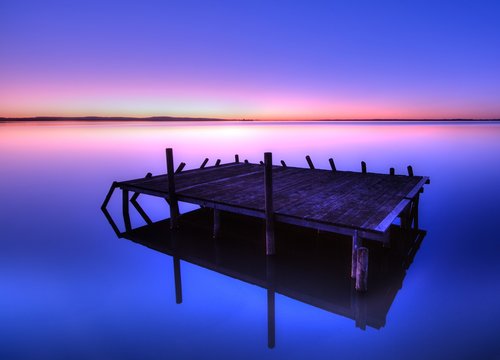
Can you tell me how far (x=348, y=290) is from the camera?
7316 mm

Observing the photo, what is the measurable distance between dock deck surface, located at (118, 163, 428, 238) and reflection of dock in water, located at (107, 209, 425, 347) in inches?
52.2

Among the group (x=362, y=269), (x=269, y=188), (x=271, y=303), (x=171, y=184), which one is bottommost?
(x=271, y=303)

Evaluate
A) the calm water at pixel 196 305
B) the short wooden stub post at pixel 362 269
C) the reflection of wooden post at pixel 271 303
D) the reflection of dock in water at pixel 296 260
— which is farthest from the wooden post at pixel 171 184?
the short wooden stub post at pixel 362 269

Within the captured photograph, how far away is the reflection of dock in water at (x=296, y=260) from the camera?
7.07 m

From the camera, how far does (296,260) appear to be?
8.91 metres

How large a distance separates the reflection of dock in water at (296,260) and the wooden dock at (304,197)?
0.47m

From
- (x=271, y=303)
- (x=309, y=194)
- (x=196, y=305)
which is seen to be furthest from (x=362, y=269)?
(x=196, y=305)

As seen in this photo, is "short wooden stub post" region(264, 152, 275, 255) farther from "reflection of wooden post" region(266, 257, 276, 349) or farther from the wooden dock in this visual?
"reflection of wooden post" region(266, 257, 276, 349)

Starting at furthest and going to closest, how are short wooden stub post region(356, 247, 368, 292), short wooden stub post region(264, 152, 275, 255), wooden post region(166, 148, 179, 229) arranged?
wooden post region(166, 148, 179, 229) → short wooden stub post region(264, 152, 275, 255) → short wooden stub post region(356, 247, 368, 292)

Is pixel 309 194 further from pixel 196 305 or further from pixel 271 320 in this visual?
pixel 196 305

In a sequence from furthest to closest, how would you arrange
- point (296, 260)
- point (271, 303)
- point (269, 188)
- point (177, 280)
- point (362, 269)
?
point (177, 280) < point (296, 260) < point (269, 188) < point (271, 303) < point (362, 269)

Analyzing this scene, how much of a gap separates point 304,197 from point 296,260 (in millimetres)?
1786

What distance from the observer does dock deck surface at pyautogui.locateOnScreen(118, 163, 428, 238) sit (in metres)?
7.64

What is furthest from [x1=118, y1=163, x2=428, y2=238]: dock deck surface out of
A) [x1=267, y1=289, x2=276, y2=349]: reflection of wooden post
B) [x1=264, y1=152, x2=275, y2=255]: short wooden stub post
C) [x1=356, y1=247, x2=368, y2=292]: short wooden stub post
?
[x1=267, y1=289, x2=276, y2=349]: reflection of wooden post
